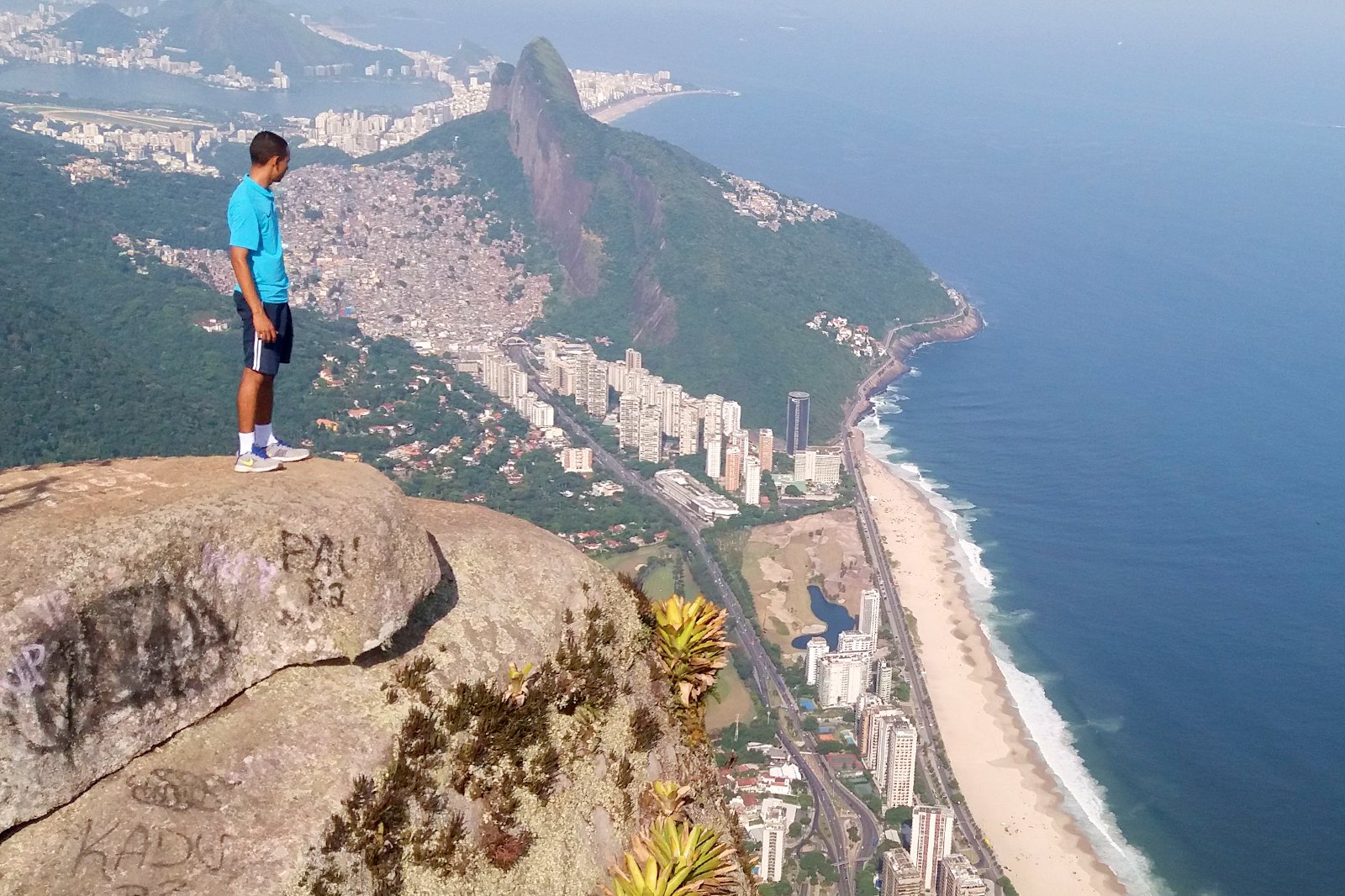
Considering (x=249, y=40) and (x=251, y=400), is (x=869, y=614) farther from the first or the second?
(x=249, y=40)

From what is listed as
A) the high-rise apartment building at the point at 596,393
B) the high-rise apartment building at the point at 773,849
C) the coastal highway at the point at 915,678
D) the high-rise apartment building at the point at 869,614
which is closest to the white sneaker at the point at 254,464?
the high-rise apartment building at the point at 773,849

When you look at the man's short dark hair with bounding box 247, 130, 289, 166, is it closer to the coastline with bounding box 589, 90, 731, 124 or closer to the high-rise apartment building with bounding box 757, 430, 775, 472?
the high-rise apartment building with bounding box 757, 430, 775, 472

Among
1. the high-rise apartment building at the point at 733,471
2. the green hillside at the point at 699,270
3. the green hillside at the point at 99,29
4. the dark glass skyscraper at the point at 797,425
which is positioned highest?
the green hillside at the point at 99,29

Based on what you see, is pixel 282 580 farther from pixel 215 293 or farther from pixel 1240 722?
pixel 215 293

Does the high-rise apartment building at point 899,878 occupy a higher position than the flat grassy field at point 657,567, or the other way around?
the flat grassy field at point 657,567

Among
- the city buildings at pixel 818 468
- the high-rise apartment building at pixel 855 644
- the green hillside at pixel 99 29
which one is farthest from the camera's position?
the green hillside at pixel 99 29

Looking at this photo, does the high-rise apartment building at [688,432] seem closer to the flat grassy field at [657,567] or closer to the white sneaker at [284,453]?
the flat grassy field at [657,567]

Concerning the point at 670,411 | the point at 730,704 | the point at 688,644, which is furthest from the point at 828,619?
the point at 688,644
